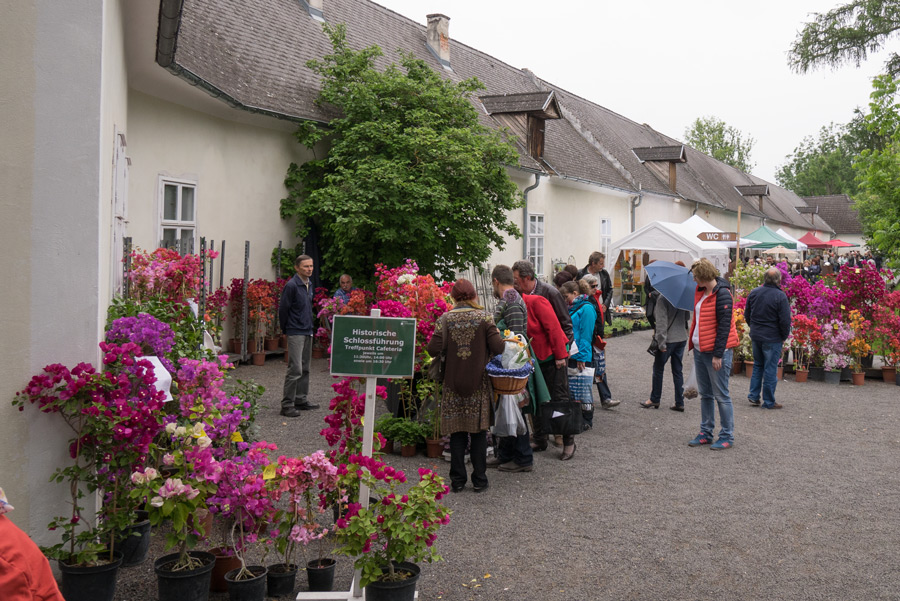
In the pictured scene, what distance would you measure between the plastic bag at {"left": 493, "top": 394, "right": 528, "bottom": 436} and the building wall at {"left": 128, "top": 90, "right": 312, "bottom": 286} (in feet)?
19.6

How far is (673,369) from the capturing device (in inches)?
385

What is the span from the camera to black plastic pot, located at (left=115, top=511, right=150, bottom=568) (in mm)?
4422

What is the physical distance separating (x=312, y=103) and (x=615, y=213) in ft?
50.9

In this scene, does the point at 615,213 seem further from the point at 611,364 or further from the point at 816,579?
the point at 816,579

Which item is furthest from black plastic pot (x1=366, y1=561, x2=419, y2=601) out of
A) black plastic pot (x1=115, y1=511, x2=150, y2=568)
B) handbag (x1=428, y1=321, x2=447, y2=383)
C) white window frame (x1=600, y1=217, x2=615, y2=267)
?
white window frame (x1=600, y1=217, x2=615, y2=267)

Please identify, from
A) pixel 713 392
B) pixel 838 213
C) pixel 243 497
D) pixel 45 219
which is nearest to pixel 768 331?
pixel 713 392

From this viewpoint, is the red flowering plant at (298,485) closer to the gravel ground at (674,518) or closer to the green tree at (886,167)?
the gravel ground at (674,518)

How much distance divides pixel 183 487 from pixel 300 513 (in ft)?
2.27

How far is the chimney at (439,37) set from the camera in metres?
22.0

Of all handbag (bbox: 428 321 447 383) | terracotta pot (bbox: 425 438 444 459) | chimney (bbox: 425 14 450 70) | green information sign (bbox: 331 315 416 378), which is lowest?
terracotta pot (bbox: 425 438 444 459)

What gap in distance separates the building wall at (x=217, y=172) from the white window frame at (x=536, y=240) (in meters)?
8.91

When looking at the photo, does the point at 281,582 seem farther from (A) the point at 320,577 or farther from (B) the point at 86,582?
(B) the point at 86,582

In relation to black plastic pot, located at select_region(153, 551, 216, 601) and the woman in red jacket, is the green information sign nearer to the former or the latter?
black plastic pot, located at select_region(153, 551, 216, 601)

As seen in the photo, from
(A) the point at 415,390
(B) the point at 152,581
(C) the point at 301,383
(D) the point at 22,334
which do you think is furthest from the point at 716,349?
(D) the point at 22,334
